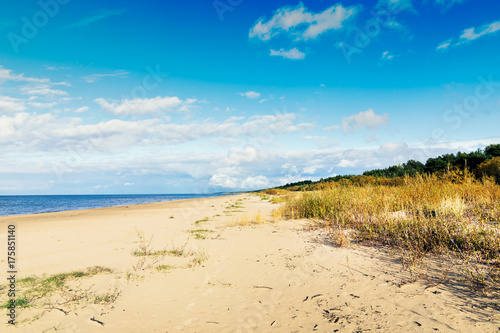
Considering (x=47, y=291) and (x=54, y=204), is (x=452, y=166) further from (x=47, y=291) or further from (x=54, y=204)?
(x=54, y=204)

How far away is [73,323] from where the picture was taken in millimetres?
3795

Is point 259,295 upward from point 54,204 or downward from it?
upward

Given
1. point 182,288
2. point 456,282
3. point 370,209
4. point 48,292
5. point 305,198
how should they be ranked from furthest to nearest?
point 305,198
point 370,209
point 182,288
point 48,292
point 456,282

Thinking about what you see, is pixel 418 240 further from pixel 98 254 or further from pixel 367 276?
pixel 98 254

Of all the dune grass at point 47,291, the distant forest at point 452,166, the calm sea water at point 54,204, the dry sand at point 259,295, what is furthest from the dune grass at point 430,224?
the calm sea water at point 54,204

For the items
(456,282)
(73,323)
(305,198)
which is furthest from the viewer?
(305,198)

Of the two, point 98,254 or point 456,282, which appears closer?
point 456,282

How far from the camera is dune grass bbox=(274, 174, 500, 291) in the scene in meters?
Answer: 5.12

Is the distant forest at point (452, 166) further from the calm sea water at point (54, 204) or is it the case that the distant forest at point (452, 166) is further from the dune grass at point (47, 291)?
the calm sea water at point (54, 204)

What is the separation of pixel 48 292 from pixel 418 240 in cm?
811

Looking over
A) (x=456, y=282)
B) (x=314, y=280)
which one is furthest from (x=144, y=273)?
(x=456, y=282)

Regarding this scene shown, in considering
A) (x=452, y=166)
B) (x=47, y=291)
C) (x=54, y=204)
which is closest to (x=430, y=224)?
(x=47, y=291)

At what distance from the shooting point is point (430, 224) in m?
6.61

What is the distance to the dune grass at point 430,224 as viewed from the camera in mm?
5117
